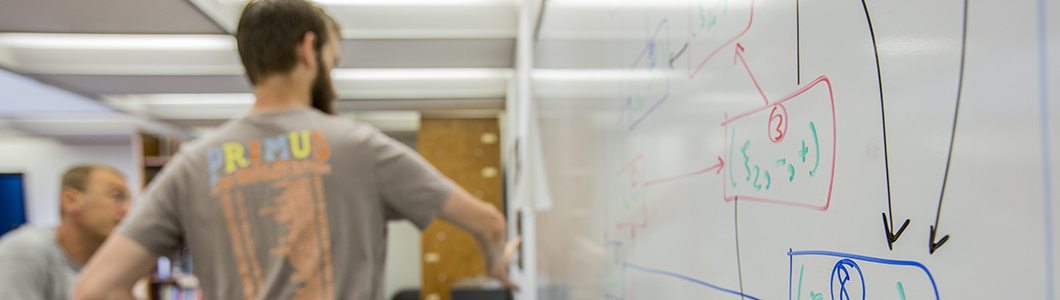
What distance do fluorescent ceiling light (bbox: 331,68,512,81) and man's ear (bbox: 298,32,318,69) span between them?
2727 millimetres

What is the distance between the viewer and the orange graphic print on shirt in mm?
754

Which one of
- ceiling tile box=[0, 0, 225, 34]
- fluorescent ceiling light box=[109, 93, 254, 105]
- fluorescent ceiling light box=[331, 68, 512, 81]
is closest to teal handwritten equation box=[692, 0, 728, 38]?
ceiling tile box=[0, 0, 225, 34]

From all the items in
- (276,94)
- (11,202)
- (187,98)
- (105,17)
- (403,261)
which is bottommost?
(403,261)

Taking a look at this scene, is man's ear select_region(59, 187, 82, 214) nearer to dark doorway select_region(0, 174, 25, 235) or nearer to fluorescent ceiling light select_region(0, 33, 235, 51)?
fluorescent ceiling light select_region(0, 33, 235, 51)

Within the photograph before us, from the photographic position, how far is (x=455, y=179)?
15.4 feet

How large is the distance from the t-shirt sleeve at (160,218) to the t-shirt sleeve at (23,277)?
1.18 meters

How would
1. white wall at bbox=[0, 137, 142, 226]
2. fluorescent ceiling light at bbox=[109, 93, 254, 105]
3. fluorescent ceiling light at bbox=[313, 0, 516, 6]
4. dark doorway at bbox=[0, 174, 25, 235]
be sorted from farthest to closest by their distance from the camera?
white wall at bbox=[0, 137, 142, 226] → dark doorway at bbox=[0, 174, 25, 235] → fluorescent ceiling light at bbox=[109, 93, 254, 105] → fluorescent ceiling light at bbox=[313, 0, 516, 6]

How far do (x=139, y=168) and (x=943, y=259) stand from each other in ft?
16.9

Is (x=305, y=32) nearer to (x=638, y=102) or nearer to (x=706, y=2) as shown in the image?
(x=638, y=102)

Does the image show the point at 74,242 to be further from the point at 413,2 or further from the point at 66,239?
the point at 413,2

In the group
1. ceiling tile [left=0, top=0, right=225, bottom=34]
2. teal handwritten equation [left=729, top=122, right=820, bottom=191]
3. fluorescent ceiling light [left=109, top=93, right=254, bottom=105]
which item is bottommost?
teal handwritten equation [left=729, top=122, right=820, bottom=191]

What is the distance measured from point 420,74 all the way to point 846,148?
3522 mm

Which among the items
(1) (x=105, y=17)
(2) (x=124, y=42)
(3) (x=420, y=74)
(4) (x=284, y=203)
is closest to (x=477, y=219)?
(4) (x=284, y=203)

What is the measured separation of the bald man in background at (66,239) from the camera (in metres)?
1.58
